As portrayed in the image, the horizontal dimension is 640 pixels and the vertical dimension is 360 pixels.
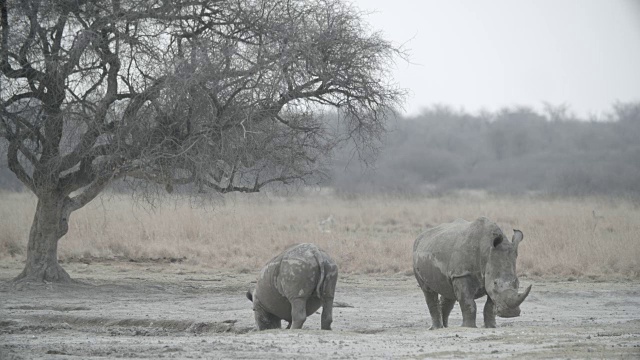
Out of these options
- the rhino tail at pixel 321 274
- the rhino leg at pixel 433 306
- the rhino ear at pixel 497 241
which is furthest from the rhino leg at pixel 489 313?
the rhino tail at pixel 321 274

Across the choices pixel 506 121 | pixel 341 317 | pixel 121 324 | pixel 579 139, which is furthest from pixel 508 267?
pixel 506 121

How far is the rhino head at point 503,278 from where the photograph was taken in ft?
37.9

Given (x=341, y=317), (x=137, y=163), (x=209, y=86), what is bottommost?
(x=341, y=317)

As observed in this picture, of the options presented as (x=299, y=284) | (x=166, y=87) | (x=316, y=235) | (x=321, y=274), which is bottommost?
(x=299, y=284)

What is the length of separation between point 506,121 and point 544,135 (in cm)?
1103

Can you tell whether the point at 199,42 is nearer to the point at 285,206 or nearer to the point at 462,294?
the point at 462,294

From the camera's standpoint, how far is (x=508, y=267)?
11.8 m

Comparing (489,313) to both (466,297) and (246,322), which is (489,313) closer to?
(466,297)

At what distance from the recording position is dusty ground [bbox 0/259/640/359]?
9.51 metres

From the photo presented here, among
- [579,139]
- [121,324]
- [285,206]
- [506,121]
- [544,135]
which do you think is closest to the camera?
[121,324]

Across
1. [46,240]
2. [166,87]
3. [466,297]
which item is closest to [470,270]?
[466,297]

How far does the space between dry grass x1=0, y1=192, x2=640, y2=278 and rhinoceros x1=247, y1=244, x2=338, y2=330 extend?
647 cm

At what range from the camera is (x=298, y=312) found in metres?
12.3

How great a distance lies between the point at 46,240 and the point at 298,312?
24.1 feet
